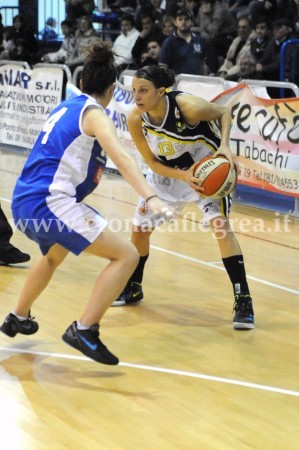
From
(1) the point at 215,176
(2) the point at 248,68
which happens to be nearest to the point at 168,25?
(2) the point at 248,68

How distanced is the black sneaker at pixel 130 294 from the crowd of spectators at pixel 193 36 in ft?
18.7

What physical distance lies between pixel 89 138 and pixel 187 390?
1472 millimetres

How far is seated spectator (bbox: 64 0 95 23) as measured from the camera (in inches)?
650

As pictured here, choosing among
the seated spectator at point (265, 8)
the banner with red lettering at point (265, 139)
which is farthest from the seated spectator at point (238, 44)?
the banner with red lettering at point (265, 139)

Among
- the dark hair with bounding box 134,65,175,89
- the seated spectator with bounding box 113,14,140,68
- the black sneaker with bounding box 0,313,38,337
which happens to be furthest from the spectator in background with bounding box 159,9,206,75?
the black sneaker with bounding box 0,313,38,337

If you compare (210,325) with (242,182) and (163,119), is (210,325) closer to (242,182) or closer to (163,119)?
(163,119)

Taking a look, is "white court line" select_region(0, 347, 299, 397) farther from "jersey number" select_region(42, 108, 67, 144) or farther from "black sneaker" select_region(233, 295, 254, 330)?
"jersey number" select_region(42, 108, 67, 144)

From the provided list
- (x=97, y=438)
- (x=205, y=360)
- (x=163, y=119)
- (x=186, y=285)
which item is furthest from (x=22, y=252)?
(x=97, y=438)

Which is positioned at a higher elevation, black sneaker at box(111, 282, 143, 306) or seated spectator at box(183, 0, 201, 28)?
seated spectator at box(183, 0, 201, 28)

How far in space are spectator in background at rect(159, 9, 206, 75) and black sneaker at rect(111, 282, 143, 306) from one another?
632 cm

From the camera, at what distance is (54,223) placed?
497 centimetres

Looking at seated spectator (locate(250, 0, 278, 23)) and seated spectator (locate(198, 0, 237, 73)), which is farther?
seated spectator (locate(198, 0, 237, 73))

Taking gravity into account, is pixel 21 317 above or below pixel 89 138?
below

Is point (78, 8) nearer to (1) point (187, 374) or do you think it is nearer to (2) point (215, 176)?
(2) point (215, 176)
